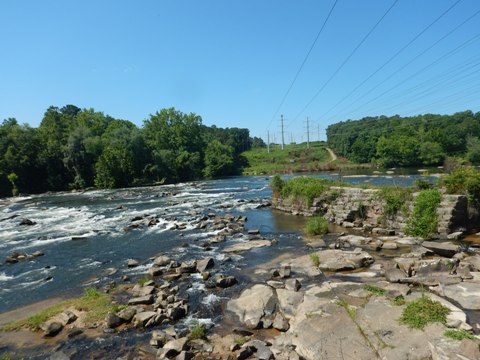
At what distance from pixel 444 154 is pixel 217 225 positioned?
74541mm

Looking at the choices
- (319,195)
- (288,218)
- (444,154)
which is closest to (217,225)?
(288,218)

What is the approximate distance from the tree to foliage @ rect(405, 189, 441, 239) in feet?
254

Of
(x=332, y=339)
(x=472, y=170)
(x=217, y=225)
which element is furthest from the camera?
(x=217, y=225)

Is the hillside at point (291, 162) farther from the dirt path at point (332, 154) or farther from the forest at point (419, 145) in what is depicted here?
the forest at point (419, 145)

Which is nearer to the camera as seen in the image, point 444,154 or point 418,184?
point 418,184

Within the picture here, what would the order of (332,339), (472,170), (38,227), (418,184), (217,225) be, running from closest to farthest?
1. (332,339)
2. (472,170)
3. (418,184)
4. (217,225)
5. (38,227)

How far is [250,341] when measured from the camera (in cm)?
830

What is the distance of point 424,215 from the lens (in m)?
17.0

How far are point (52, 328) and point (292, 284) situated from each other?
791 centimetres

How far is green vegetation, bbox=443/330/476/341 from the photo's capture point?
6453mm

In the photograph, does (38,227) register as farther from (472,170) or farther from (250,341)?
(472,170)

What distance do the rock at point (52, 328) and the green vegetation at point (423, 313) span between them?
9.95 m

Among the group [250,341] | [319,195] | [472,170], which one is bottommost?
[250,341]

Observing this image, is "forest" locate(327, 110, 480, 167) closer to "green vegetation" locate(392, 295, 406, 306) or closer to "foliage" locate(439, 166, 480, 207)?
"foliage" locate(439, 166, 480, 207)
